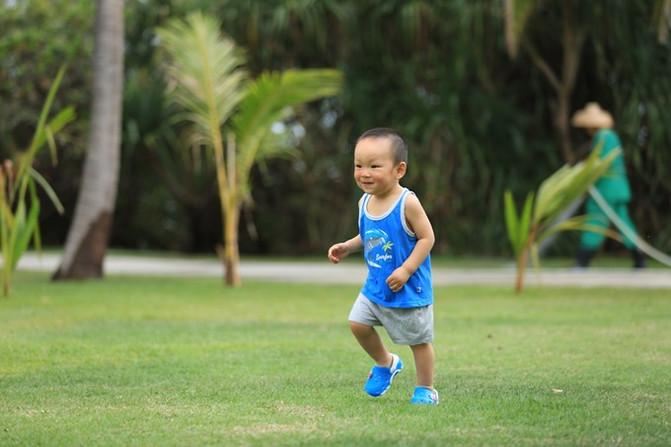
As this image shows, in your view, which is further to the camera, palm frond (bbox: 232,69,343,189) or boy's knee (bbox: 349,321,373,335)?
palm frond (bbox: 232,69,343,189)

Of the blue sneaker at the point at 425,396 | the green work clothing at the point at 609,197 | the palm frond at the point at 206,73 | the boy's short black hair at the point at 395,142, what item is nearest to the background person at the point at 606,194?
the green work clothing at the point at 609,197

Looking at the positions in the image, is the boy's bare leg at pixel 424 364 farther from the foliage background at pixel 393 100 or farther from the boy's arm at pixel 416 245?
the foliage background at pixel 393 100

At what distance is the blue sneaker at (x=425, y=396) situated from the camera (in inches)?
204

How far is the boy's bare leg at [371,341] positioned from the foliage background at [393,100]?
10.9m

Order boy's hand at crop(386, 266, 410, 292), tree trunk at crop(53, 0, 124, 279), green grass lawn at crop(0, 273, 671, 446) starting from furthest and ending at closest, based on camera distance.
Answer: tree trunk at crop(53, 0, 124, 279)
boy's hand at crop(386, 266, 410, 292)
green grass lawn at crop(0, 273, 671, 446)

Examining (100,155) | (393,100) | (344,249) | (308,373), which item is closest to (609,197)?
(393,100)

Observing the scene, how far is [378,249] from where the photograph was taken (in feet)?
17.5

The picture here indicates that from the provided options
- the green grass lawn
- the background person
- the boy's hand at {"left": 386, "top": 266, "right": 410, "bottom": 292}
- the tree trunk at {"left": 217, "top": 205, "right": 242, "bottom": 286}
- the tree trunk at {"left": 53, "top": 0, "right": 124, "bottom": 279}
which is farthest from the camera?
the background person

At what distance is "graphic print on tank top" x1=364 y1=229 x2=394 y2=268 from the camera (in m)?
5.31

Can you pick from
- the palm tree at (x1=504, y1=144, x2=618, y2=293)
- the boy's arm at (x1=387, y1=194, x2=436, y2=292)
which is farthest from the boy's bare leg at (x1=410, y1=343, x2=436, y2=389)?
the palm tree at (x1=504, y1=144, x2=618, y2=293)

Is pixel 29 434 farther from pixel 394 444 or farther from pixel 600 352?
pixel 600 352

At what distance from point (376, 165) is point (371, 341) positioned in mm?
827

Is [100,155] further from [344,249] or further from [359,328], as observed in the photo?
[359,328]

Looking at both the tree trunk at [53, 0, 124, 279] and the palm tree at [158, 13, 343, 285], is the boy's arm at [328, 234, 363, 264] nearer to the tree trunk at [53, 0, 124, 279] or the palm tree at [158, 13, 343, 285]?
the palm tree at [158, 13, 343, 285]
